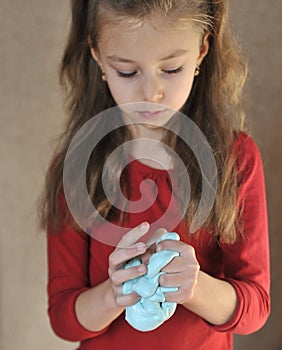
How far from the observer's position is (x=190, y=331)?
1003 mm

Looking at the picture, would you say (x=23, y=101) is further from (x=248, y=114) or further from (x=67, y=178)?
(x=248, y=114)

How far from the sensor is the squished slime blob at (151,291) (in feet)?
2.77

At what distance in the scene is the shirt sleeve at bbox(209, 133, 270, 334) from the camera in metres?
1.00

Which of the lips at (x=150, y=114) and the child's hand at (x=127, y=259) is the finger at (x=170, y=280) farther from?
the lips at (x=150, y=114)

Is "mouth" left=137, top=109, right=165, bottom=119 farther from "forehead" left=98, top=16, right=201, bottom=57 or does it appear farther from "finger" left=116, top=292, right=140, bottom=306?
"finger" left=116, top=292, right=140, bottom=306

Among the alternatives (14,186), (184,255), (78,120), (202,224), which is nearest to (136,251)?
(184,255)

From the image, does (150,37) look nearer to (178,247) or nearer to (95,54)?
(95,54)

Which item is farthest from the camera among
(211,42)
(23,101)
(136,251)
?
(23,101)

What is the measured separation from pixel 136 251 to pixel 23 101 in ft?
1.48

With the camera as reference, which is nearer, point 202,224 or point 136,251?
point 136,251

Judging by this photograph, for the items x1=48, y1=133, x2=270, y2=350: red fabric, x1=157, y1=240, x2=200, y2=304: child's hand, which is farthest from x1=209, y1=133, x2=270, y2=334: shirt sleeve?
x1=157, y1=240, x2=200, y2=304: child's hand

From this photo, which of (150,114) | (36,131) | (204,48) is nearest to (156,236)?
(150,114)

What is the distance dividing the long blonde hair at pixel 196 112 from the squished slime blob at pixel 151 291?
0.52 ft

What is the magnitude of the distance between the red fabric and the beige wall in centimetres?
18
